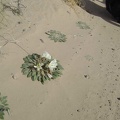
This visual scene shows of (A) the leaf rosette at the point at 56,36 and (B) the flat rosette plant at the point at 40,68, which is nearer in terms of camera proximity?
(B) the flat rosette plant at the point at 40,68

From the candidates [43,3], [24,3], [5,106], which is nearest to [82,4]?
[43,3]

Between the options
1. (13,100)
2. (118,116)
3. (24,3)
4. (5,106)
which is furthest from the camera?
(24,3)

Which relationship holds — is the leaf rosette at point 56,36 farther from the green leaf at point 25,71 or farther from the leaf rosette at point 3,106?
the leaf rosette at point 3,106

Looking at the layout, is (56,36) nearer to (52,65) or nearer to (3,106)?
(52,65)

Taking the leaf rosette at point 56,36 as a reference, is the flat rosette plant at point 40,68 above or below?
above

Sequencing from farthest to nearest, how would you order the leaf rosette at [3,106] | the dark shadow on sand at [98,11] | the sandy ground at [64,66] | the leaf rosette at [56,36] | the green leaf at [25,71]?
1. the dark shadow on sand at [98,11]
2. the leaf rosette at [56,36]
3. the green leaf at [25,71]
4. the sandy ground at [64,66]
5. the leaf rosette at [3,106]

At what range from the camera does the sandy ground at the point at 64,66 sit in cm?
343

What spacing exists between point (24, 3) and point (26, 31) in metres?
0.88

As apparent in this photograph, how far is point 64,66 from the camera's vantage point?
4227mm

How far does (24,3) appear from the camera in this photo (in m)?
5.25

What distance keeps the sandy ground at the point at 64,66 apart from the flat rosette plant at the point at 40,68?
8 centimetres

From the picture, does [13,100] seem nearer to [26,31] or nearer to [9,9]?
[26,31]

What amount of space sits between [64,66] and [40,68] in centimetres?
55

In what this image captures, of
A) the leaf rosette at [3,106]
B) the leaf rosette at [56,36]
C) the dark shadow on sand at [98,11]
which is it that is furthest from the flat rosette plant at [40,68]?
the dark shadow on sand at [98,11]
